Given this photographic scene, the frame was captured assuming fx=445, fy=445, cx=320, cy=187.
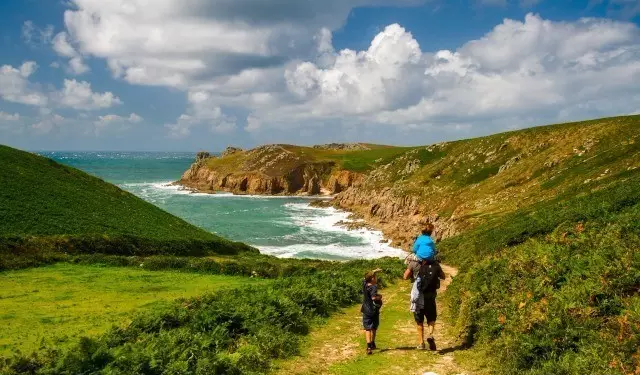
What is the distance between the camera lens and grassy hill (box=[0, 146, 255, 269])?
3831 centimetres

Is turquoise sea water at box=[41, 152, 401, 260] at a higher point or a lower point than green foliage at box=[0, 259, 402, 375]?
lower

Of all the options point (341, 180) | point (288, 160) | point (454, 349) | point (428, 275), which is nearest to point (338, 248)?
point (454, 349)

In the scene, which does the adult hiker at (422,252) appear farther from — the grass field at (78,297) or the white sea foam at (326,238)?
the white sea foam at (326,238)

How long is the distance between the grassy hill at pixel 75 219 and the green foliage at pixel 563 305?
31525 millimetres

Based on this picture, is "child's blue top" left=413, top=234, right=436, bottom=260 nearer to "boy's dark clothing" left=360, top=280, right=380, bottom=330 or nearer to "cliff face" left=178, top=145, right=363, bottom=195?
"boy's dark clothing" left=360, top=280, right=380, bottom=330

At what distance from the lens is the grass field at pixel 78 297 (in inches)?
701

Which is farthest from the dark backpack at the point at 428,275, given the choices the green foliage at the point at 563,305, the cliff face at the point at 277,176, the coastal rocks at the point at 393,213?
the cliff face at the point at 277,176

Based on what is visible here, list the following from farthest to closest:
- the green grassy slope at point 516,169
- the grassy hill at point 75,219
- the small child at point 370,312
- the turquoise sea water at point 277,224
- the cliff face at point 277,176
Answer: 1. the cliff face at point 277,176
2. the turquoise sea water at point 277,224
3. the green grassy slope at point 516,169
4. the grassy hill at point 75,219
5. the small child at point 370,312

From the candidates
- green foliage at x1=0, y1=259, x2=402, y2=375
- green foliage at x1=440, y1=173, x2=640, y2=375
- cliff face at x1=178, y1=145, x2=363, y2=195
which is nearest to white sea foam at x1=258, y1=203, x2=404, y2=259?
green foliage at x1=0, y1=259, x2=402, y2=375

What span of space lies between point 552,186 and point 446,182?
33.5 meters

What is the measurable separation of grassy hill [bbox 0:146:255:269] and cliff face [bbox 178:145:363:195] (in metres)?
96.6

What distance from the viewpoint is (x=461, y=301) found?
57.2ft

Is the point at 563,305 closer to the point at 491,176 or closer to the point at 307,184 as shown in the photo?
the point at 491,176

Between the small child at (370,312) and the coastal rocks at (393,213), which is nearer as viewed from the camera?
the small child at (370,312)
